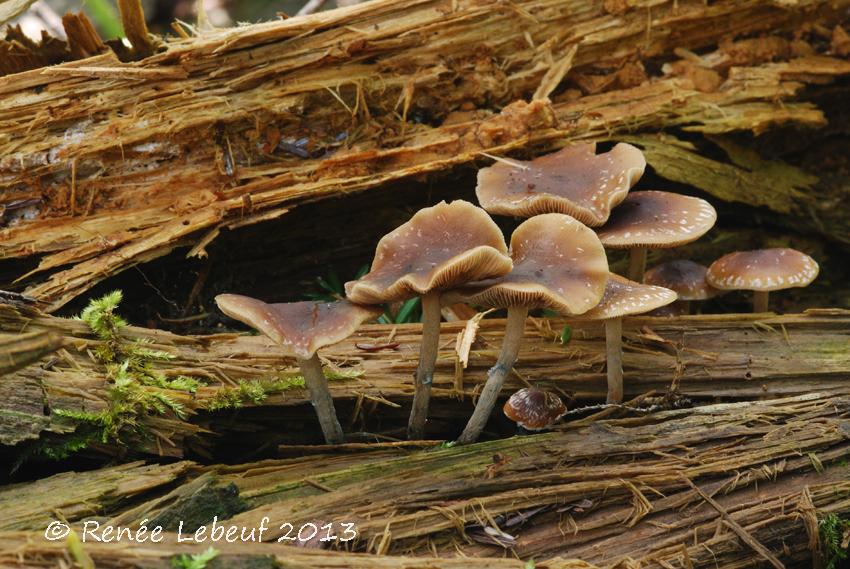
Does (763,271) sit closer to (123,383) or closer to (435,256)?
(435,256)

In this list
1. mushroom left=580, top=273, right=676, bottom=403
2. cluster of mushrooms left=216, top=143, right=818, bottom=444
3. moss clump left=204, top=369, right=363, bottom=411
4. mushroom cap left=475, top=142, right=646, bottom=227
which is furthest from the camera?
mushroom cap left=475, top=142, right=646, bottom=227

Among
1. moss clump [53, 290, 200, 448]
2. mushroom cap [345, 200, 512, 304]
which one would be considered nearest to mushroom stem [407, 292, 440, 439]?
mushroom cap [345, 200, 512, 304]

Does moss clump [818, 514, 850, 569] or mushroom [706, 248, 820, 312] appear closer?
moss clump [818, 514, 850, 569]

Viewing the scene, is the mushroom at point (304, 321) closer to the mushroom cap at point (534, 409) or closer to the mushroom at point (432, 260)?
the mushroom at point (432, 260)

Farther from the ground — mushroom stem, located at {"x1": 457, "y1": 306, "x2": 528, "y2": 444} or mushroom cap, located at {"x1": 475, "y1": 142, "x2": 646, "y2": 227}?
mushroom cap, located at {"x1": 475, "y1": 142, "x2": 646, "y2": 227}

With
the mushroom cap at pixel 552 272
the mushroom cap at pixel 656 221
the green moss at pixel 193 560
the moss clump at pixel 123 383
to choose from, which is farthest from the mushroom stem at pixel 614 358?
the green moss at pixel 193 560

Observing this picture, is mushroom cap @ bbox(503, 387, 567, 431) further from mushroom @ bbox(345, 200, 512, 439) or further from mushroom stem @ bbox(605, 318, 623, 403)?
mushroom @ bbox(345, 200, 512, 439)

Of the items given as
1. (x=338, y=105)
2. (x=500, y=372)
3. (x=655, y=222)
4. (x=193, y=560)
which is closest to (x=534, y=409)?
(x=500, y=372)

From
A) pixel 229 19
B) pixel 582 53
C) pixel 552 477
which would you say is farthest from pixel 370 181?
pixel 229 19

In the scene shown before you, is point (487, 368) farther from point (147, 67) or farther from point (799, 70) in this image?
point (799, 70)
